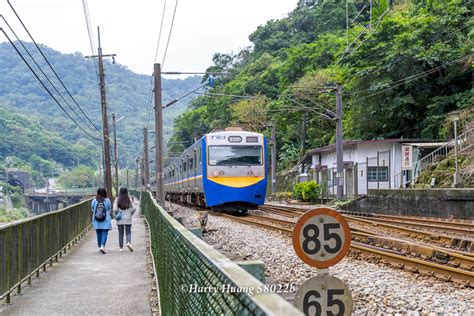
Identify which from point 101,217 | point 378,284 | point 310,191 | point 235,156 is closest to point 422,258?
point 378,284

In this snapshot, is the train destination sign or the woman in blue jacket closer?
the train destination sign

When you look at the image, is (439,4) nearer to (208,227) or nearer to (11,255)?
(208,227)

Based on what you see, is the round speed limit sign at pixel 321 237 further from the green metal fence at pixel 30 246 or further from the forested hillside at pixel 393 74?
the forested hillside at pixel 393 74

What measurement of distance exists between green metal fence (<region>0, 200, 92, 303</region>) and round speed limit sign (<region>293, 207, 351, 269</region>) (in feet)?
13.0

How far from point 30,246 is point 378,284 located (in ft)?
16.8

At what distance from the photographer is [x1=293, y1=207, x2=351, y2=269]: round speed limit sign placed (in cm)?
Answer: 534

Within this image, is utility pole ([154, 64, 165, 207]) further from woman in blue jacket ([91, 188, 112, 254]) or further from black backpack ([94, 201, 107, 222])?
black backpack ([94, 201, 107, 222])

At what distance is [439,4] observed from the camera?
40812 mm

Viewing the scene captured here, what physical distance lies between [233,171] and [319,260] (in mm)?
18648

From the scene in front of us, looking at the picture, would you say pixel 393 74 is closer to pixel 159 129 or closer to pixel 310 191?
pixel 310 191

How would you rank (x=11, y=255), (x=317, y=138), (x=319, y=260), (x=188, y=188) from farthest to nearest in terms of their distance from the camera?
(x=317, y=138), (x=188, y=188), (x=11, y=255), (x=319, y=260)

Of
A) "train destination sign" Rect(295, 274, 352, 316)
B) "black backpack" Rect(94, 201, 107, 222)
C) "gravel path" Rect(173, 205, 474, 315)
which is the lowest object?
"gravel path" Rect(173, 205, 474, 315)

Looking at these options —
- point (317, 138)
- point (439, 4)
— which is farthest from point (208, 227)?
point (317, 138)

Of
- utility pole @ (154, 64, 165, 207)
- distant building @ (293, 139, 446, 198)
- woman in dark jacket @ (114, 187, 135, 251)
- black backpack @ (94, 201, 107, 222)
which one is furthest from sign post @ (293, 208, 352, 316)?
distant building @ (293, 139, 446, 198)
